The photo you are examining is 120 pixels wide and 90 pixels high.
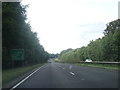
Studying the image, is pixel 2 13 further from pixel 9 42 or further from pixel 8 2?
pixel 9 42

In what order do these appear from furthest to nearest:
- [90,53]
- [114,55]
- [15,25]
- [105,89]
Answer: [90,53]
[114,55]
[15,25]
[105,89]

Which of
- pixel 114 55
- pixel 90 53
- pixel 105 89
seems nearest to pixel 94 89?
pixel 105 89

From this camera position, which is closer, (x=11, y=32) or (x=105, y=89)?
(x=105, y=89)

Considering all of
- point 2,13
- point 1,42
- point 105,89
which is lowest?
point 105,89

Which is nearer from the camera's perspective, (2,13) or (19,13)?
(2,13)

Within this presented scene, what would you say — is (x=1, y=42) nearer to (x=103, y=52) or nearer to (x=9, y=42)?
(x=9, y=42)

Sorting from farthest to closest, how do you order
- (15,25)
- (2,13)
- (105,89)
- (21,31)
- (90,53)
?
(90,53)
(21,31)
(15,25)
(2,13)
(105,89)

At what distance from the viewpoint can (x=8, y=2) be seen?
41.8 m

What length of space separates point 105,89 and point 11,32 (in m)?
29.3

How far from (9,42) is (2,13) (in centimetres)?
727

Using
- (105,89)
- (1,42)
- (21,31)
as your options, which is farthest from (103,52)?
(105,89)

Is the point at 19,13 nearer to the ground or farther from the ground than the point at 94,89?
farther from the ground

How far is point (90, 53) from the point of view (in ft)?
398

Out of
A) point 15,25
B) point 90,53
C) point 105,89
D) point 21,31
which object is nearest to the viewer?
point 105,89
